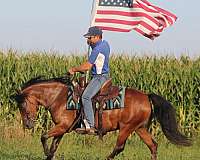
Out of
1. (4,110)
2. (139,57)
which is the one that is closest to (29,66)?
(4,110)

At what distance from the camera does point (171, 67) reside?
18781 mm

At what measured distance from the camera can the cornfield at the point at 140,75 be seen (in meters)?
18.4

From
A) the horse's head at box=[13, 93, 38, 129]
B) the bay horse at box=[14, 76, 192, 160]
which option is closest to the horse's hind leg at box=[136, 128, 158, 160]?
the bay horse at box=[14, 76, 192, 160]

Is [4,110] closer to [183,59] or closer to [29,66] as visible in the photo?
[29,66]

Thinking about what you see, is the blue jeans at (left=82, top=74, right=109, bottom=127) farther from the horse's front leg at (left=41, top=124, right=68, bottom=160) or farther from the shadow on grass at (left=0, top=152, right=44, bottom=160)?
the shadow on grass at (left=0, top=152, right=44, bottom=160)

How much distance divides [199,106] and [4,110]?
21.4 feet

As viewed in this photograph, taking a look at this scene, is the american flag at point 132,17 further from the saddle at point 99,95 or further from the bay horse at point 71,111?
the saddle at point 99,95

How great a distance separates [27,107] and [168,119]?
2949 mm

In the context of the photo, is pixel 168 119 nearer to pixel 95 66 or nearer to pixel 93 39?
pixel 95 66

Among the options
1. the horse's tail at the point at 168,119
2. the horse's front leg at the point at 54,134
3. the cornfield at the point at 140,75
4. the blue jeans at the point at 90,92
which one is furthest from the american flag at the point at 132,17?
the cornfield at the point at 140,75

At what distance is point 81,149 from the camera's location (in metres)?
15.3

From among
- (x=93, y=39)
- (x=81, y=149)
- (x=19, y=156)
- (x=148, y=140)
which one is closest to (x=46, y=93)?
(x=93, y=39)

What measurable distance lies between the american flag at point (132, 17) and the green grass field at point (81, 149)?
3.10 meters

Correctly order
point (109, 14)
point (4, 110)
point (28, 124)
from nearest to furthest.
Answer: point (28, 124), point (109, 14), point (4, 110)
